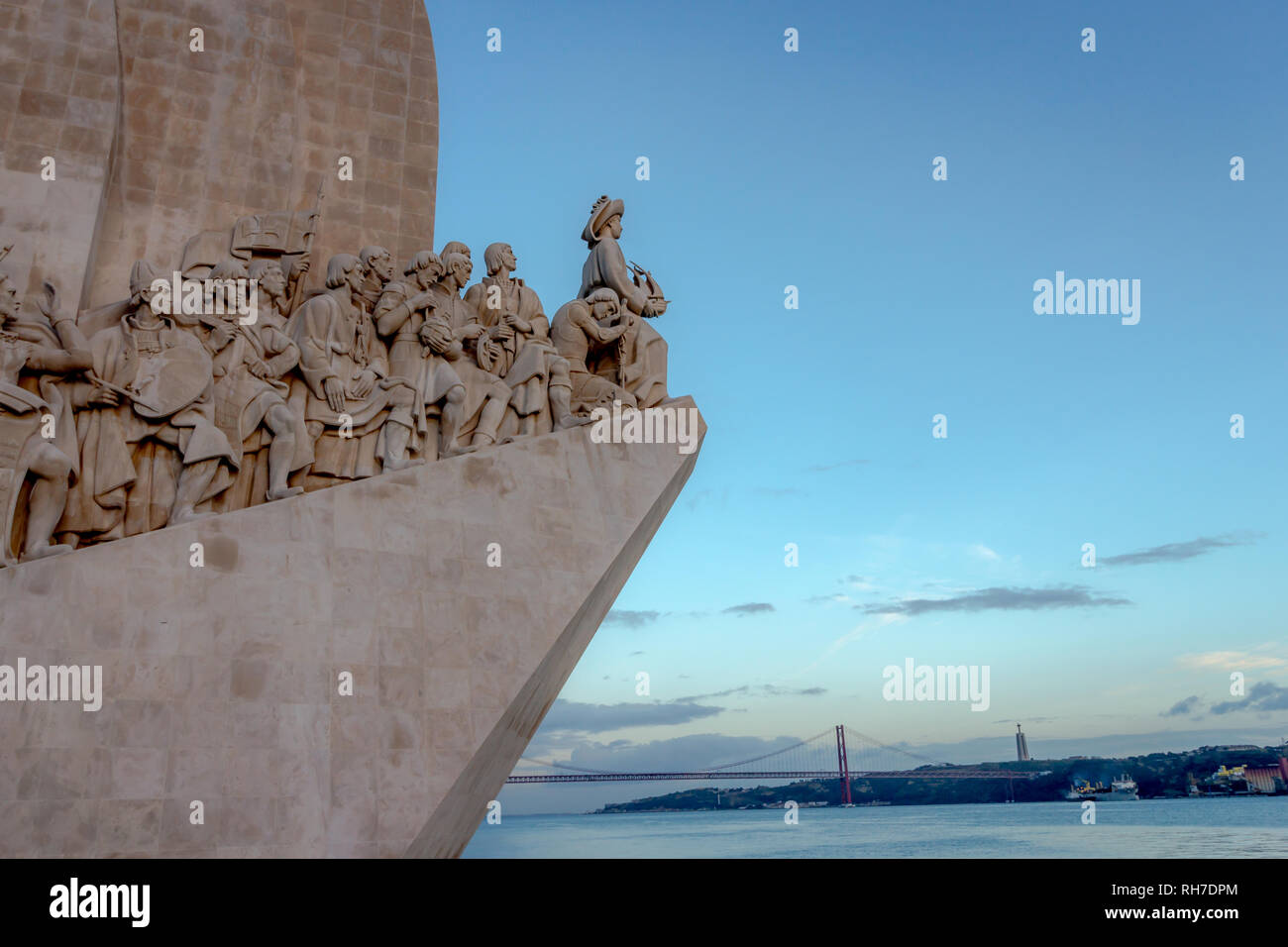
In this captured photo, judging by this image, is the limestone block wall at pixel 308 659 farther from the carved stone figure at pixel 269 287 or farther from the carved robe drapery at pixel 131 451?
the carved stone figure at pixel 269 287

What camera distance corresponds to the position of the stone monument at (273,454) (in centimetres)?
730

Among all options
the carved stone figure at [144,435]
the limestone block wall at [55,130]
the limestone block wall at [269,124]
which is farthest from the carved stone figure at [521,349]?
the limestone block wall at [55,130]

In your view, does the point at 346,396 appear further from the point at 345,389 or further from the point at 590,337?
the point at 590,337

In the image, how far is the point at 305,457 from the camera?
8.76 metres

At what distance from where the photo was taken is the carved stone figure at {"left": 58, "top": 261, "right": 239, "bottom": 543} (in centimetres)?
809

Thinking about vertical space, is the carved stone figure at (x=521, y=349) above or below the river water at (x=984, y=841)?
above

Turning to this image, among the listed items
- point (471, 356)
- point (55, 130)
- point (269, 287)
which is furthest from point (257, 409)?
A: point (55, 130)

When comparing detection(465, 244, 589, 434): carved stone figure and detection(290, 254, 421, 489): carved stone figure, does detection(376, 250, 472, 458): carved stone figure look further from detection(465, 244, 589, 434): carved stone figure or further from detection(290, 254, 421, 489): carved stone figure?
detection(465, 244, 589, 434): carved stone figure

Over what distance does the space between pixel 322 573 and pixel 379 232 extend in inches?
176

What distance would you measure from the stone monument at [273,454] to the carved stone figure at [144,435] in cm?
2

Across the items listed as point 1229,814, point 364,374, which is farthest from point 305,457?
point 1229,814

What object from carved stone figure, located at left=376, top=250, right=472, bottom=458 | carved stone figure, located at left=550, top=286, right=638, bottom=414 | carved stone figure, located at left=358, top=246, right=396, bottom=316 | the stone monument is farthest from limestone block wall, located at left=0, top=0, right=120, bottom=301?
carved stone figure, located at left=550, top=286, right=638, bottom=414

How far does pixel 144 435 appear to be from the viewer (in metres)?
8.29
